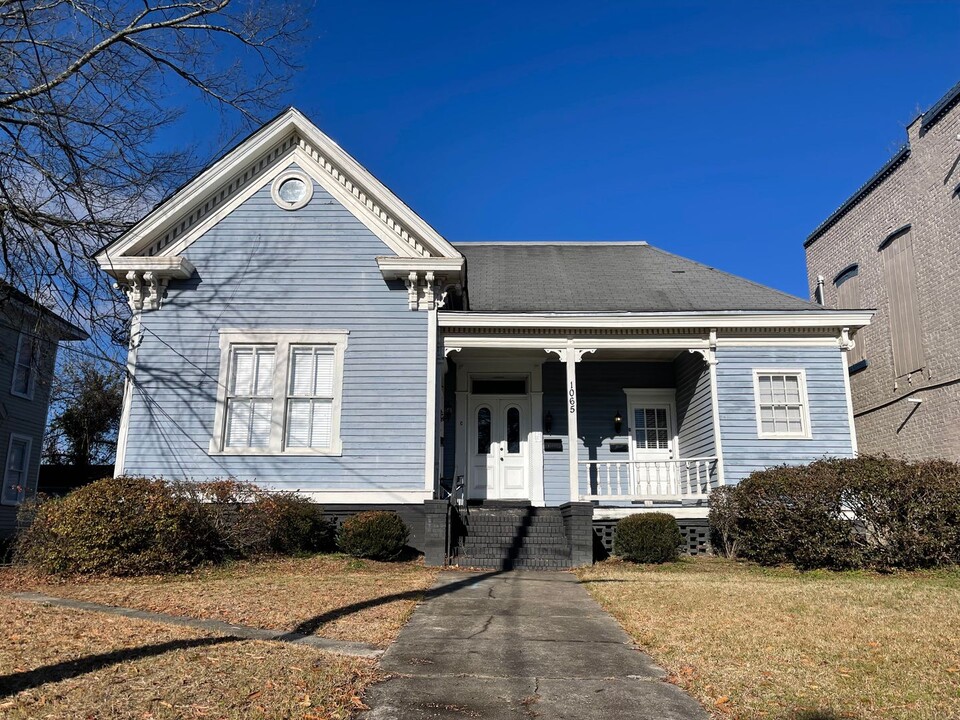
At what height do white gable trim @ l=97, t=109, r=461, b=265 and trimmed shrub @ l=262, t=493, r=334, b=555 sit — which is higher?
white gable trim @ l=97, t=109, r=461, b=265

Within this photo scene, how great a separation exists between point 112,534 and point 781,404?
11908 millimetres

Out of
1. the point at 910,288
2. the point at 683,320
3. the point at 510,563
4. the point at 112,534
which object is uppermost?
the point at 910,288

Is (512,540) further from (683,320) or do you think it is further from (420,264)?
(683,320)

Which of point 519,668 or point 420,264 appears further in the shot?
point 420,264

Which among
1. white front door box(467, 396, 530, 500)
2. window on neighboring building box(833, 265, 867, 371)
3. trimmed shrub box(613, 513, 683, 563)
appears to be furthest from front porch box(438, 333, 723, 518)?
window on neighboring building box(833, 265, 867, 371)

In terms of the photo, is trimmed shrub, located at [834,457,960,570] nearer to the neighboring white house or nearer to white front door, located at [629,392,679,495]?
white front door, located at [629,392,679,495]

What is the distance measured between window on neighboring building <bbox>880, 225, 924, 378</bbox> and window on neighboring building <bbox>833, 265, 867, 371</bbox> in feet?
4.84

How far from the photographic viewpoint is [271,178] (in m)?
14.5

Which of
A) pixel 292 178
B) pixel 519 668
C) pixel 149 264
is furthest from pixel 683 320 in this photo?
pixel 149 264

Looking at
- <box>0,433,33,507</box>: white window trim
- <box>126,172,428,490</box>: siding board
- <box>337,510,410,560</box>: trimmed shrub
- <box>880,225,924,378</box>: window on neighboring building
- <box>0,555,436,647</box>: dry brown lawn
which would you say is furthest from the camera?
<box>0,433,33,507</box>: white window trim

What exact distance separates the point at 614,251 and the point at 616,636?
1374cm

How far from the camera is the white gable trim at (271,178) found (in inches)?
547

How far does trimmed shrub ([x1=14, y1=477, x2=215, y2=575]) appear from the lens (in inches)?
393

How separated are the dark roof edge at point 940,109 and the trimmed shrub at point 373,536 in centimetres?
1421
